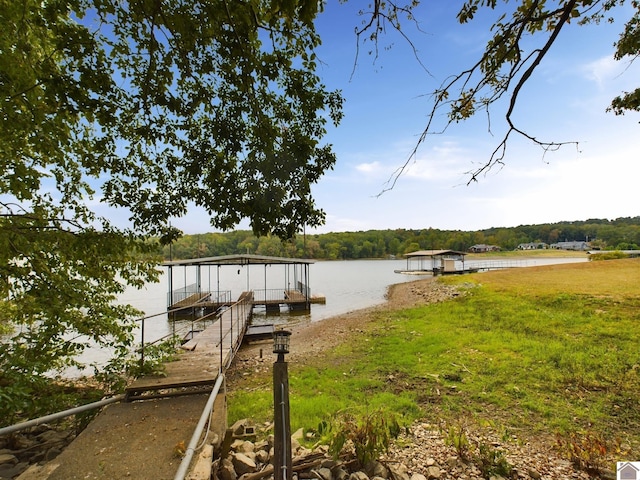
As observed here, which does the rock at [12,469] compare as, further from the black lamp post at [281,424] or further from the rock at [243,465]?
the black lamp post at [281,424]

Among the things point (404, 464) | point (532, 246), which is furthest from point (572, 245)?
point (404, 464)

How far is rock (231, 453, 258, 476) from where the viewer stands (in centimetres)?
383

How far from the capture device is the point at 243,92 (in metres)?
3.71

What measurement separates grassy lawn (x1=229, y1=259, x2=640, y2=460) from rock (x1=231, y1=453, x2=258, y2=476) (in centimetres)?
189

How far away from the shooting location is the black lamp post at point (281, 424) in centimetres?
318

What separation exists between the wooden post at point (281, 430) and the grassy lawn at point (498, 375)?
2686mm

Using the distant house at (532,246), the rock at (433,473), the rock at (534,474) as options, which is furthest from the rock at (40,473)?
the distant house at (532,246)

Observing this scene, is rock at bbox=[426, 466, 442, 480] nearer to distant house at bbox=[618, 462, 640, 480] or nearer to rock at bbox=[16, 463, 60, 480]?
distant house at bbox=[618, 462, 640, 480]

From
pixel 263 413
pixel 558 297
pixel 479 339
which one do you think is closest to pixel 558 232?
pixel 558 297

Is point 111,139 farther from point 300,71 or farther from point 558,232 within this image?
point 558,232

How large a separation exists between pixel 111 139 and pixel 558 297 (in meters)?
18.8

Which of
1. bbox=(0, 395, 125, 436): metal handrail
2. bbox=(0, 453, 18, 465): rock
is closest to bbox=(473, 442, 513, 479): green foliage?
bbox=(0, 395, 125, 436): metal handrail

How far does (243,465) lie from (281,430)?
3.62 ft

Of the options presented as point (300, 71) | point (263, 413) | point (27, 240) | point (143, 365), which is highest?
point (300, 71)
